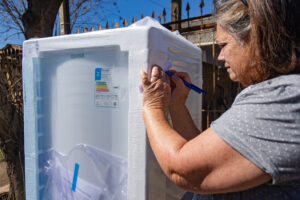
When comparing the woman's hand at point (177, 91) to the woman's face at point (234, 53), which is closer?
the woman's face at point (234, 53)

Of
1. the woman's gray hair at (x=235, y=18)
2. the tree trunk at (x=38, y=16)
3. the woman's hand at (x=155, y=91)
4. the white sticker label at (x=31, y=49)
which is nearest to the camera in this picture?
the woman's gray hair at (x=235, y=18)

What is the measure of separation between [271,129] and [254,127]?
45 millimetres

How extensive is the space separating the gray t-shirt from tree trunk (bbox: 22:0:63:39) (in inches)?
98.5

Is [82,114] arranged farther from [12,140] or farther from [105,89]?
[12,140]

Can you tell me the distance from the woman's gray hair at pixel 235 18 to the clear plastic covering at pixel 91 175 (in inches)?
29.6

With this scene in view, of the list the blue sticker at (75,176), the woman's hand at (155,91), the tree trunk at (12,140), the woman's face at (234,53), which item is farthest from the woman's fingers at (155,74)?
the tree trunk at (12,140)

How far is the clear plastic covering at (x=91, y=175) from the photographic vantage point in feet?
3.48

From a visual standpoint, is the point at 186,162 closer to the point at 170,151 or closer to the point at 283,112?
the point at 170,151

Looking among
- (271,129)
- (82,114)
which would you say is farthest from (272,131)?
(82,114)

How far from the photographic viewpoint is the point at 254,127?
604mm

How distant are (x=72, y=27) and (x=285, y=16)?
492cm

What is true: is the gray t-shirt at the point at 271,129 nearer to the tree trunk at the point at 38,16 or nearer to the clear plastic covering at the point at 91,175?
the clear plastic covering at the point at 91,175

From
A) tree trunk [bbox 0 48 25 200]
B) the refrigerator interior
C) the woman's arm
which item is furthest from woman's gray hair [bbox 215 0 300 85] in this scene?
tree trunk [bbox 0 48 25 200]

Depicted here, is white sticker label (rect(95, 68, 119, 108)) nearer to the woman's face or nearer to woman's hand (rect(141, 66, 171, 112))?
woman's hand (rect(141, 66, 171, 112))
